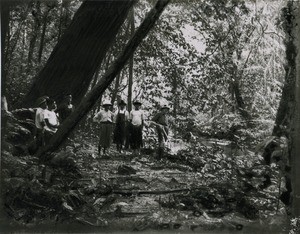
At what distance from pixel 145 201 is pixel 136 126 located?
2.89 feet

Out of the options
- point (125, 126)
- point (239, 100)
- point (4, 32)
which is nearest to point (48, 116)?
point (125, 126)

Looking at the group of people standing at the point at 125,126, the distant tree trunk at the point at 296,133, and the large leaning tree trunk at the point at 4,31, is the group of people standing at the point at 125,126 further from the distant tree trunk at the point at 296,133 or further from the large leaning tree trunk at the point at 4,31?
the distant tree trunk at the point at 296,133

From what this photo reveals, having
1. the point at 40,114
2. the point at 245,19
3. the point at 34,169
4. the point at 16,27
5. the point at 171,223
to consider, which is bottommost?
the point at 171,223

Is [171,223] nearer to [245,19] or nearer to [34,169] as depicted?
[34,169]

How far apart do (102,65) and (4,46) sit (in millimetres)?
1219

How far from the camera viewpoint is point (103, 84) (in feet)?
16.8

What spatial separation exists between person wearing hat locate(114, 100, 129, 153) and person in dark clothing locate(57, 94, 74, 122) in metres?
0.55

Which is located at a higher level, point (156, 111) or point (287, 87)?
point (287, 87)

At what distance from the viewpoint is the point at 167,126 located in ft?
16.7

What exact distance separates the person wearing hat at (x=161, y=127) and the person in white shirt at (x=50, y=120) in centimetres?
119

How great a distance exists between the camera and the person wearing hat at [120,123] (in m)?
5.10

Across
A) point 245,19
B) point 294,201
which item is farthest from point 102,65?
point 294,201

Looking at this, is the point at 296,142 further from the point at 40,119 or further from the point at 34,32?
the point at 34,32

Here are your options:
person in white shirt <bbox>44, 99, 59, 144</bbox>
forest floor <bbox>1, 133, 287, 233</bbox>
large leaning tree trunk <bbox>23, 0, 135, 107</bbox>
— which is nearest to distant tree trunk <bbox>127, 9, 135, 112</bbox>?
large leaning tree trunk <bbox>23, 0, 135, 107</bbox>
